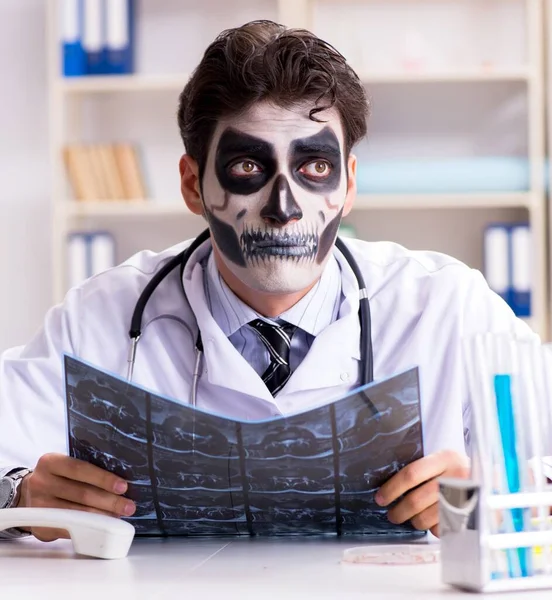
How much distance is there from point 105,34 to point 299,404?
2.13m

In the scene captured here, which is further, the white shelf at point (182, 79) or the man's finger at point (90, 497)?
the white shelf at point (182, 79)

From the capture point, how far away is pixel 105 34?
3240 millimetres

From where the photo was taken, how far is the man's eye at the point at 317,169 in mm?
1487

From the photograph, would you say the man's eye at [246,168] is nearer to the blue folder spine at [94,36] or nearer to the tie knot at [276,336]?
the tie knot at [276,336]

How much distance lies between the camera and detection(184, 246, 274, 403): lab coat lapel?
1454mm

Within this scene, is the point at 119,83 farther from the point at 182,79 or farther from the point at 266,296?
the point at 266,296

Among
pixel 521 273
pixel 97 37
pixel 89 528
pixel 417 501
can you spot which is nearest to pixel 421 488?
pixel 417 501

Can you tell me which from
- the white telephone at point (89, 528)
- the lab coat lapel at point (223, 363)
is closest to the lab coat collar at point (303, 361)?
the lab coat lapel at point (223, 363)

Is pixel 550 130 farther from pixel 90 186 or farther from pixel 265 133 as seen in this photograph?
pixel 265 133

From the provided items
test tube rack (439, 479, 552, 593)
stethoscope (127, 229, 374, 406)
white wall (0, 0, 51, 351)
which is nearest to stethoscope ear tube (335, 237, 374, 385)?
stethoscope (127, 229, 374, 406)

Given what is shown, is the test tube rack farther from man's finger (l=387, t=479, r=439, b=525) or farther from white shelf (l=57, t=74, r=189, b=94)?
white shelf (l=57, t=74, r=189, b=94)

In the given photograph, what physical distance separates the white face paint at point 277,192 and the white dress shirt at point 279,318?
64 mm

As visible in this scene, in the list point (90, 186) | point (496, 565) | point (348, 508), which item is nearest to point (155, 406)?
point (348, 508)

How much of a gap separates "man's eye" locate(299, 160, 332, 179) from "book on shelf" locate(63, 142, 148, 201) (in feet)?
6.07
